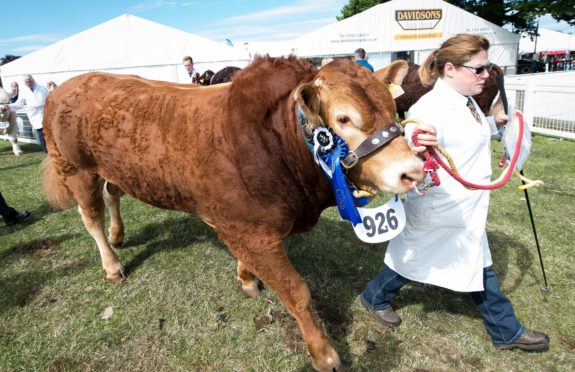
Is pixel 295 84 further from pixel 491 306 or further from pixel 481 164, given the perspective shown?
pixel 491 306

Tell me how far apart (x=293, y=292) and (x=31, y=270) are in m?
3.03

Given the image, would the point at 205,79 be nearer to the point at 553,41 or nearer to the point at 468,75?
the point at 468,75

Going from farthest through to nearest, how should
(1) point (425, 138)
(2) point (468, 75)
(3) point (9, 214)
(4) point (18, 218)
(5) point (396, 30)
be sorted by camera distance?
(5) point (396, 30) < (4) point (18, 218) < (3) point (9, 214) < (2) point (468, 75) < (1) point (425, 138)

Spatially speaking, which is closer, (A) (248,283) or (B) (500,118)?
(B) (500,118)

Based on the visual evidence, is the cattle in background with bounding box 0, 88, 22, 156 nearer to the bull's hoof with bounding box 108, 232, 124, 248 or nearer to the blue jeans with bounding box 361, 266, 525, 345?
the bull's hoof with bounding box 108, 232, 124, 248

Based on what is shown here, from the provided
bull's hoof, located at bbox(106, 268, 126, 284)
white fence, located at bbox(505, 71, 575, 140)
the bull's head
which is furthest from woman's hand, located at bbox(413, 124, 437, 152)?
white fence, located at bbox(505, 71, 575, 140)

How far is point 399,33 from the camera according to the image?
2328cm

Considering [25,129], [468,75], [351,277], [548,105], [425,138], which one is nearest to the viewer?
[425,138]

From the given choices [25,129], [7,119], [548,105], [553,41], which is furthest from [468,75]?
[553,41]

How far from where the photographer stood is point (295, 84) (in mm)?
1985

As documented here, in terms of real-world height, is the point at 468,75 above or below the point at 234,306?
above

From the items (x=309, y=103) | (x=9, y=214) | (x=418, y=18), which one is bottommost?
(x=9, y=214)

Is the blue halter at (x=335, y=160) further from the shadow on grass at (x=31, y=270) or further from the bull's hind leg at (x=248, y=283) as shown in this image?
the shadow on grass at (x=31, y=270)

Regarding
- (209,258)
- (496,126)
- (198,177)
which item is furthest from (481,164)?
(209,258)
